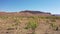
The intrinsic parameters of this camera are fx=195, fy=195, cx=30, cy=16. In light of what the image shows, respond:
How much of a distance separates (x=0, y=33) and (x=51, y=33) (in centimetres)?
506

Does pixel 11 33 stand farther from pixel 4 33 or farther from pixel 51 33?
pixel 51 33

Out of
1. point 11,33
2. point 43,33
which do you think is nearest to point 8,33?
point 11,33

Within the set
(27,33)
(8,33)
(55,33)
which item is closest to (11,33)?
(8,33)

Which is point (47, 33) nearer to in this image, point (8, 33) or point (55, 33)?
point (55, 33)

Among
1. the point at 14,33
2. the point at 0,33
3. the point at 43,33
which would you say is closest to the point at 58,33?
the point at 43,33

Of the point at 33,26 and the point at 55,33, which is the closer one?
the point at 55,33

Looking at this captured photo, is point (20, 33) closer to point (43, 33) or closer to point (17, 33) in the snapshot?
point (17, 33)

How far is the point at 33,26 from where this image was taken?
2252cm

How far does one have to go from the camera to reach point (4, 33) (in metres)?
19.6

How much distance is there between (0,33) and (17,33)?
1.85 m

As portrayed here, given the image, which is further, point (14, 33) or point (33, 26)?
point (33, 26)

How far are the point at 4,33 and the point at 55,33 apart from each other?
16.7 feet

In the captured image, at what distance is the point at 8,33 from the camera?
63.3ft

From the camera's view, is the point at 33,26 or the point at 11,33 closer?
the point at 11,33
